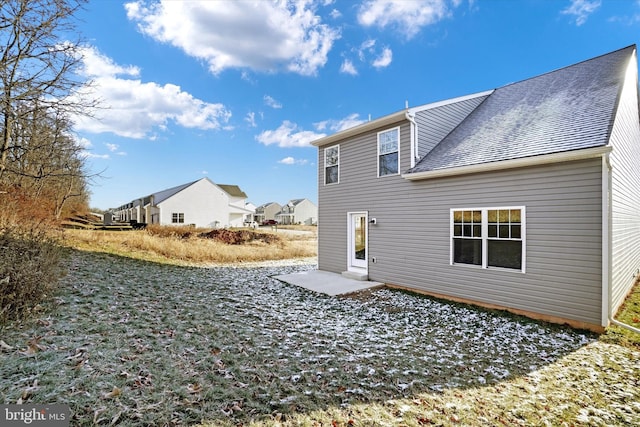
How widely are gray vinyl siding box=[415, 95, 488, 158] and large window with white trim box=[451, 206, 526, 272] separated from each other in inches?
91.9

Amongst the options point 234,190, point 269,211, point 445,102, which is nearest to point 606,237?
point 445,102

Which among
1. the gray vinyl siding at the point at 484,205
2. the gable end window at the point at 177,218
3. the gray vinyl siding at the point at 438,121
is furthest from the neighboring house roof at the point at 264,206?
the gray vinyl siding at the point at 438,121

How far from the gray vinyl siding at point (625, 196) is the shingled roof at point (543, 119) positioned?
420 mm

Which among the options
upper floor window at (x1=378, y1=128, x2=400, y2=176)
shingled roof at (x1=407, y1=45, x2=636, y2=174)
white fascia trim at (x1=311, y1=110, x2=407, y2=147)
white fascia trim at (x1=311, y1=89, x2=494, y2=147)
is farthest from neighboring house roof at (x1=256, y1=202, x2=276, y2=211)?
shingled roof at (x1=407, y1=45, x2=636, y2=174)

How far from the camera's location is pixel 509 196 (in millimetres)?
6199

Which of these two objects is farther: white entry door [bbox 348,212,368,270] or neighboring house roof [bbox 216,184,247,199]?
neighboring house roof [bbox 216,184,247,199]

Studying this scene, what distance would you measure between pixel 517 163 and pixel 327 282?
228 inches

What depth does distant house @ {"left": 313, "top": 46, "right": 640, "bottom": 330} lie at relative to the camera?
532cm

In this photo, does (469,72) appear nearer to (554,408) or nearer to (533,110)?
(533,110)

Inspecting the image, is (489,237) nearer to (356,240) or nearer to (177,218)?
(356,240)

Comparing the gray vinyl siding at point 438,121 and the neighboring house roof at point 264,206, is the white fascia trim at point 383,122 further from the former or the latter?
the neighboring house roof at point 264,206

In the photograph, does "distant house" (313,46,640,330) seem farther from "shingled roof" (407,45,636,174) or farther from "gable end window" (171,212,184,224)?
"gable end window" (171,212,184,224)

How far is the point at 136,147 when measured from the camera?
59.6 ft

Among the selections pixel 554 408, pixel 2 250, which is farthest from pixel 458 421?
pixel 2 250
